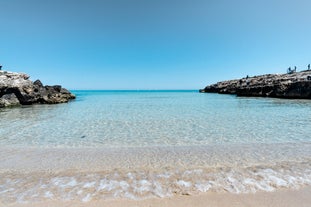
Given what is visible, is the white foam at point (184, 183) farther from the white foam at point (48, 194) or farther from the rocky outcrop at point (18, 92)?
the rocky outcrop at point (18, 92)

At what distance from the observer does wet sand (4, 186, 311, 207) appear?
3.04m

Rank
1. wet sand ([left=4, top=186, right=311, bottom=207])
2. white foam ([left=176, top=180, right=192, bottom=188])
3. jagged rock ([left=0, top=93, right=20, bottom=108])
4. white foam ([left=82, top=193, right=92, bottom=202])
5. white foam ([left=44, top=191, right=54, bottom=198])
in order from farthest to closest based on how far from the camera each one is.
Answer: jagged rock ([left=0, top=93, right=20, bottom=108]), white foam ([left=176, top=180, right=192, bottom=188]), white foam ([left=44, top=191, right=54, bottom=198]), white foam ([left=82, top=193, right=92, bottom=202]), wet sand ([left=4, top=186, right=311, bottom=207])

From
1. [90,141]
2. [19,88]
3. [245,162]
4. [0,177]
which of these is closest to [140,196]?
[245,162]

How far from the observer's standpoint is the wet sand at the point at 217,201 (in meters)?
3.04

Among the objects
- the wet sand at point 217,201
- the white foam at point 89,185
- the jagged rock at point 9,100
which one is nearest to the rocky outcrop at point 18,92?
the jagged rock at point 9,100

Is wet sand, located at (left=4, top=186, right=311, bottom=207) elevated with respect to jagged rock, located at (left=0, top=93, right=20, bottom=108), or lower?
lower

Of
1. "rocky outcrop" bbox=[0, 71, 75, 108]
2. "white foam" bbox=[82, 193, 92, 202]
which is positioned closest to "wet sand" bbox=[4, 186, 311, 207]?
"white foam" bbox=[82, 193, 92, 202]

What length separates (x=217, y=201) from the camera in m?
3.13

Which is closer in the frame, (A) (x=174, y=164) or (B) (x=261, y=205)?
(B) (x=261, y=205)

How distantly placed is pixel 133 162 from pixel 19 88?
25842 mm

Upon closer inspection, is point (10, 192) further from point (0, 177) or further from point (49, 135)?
point (49, 135)

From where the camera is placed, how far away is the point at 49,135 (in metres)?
8.38

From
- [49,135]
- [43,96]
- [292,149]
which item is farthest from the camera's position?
[43,96]

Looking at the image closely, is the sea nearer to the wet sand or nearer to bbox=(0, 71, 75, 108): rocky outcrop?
the wet sand
